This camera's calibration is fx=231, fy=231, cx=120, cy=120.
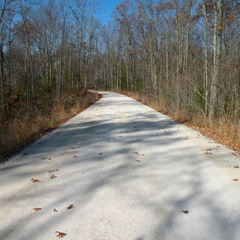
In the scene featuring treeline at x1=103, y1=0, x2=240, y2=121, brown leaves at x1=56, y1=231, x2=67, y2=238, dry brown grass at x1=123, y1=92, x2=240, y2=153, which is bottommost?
brown leaves at x1=56, y1=231, x2=67, y2=238

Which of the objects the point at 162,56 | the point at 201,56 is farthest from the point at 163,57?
the point at 201,56

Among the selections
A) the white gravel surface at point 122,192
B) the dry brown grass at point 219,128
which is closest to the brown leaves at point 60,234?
the white gravel surface at point 122,192

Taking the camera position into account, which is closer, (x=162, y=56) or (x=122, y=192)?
(x=122, y=192)

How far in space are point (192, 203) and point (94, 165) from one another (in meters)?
2.17

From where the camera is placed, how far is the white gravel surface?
262 centimetres

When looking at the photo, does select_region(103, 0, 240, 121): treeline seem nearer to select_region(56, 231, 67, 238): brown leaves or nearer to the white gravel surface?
the white gravel surface

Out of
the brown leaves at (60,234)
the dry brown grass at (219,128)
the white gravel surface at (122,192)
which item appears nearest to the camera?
the brown leaves at (60,234)

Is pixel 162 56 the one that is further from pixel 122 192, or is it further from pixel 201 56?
pixel 122 192

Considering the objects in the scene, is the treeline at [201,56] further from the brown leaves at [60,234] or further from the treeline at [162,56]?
the brown leaves at [60,234]

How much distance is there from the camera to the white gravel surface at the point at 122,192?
8.60 feet

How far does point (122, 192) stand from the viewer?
3516 millimetres

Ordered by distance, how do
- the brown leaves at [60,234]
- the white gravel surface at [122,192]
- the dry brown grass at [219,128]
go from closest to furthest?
1. the brown leaves at [60,234]
2. the white gravel surface at [122,192]
3. the dry brown grass at [219,128]

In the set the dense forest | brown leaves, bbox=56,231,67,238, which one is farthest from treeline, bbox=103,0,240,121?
brown leaves, bbox=56,231,67,238

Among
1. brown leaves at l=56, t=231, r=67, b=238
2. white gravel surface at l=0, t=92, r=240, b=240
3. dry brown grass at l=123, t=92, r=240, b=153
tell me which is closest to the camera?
brown leaves at l=56, t=231, r=67, b=238
